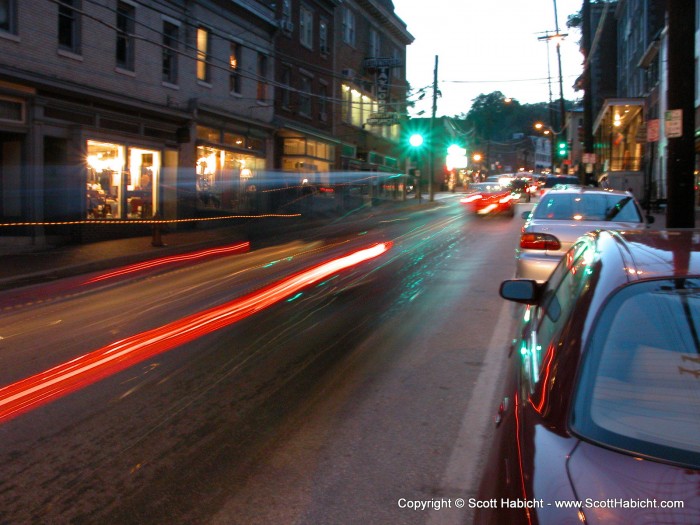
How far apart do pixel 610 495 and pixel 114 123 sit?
67.3 ft

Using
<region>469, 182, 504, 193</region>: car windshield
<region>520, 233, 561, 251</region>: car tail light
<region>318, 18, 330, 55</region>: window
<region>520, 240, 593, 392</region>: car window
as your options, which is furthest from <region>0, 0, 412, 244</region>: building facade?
<region>520, 240, 593, 392</region>: car window

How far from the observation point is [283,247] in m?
19.1

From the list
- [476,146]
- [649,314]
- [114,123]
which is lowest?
[649,314]

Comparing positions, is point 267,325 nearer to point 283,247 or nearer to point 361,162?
point 283,247

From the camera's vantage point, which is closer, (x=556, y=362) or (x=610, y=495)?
(x=610, y=495)

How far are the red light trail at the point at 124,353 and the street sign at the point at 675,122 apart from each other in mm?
6155

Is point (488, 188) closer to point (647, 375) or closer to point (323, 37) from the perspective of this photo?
point (323, 37)

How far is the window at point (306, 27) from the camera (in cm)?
3441

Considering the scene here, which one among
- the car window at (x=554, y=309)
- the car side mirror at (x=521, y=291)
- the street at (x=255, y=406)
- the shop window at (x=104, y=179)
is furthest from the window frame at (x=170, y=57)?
the car window at (x=554, y=309)

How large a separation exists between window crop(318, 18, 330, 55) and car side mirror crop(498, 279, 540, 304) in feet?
112

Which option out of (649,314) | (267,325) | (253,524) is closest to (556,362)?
(649,314)

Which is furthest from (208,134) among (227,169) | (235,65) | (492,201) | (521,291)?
(521,291)

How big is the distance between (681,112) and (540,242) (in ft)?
11.8

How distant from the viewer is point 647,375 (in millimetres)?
2662
